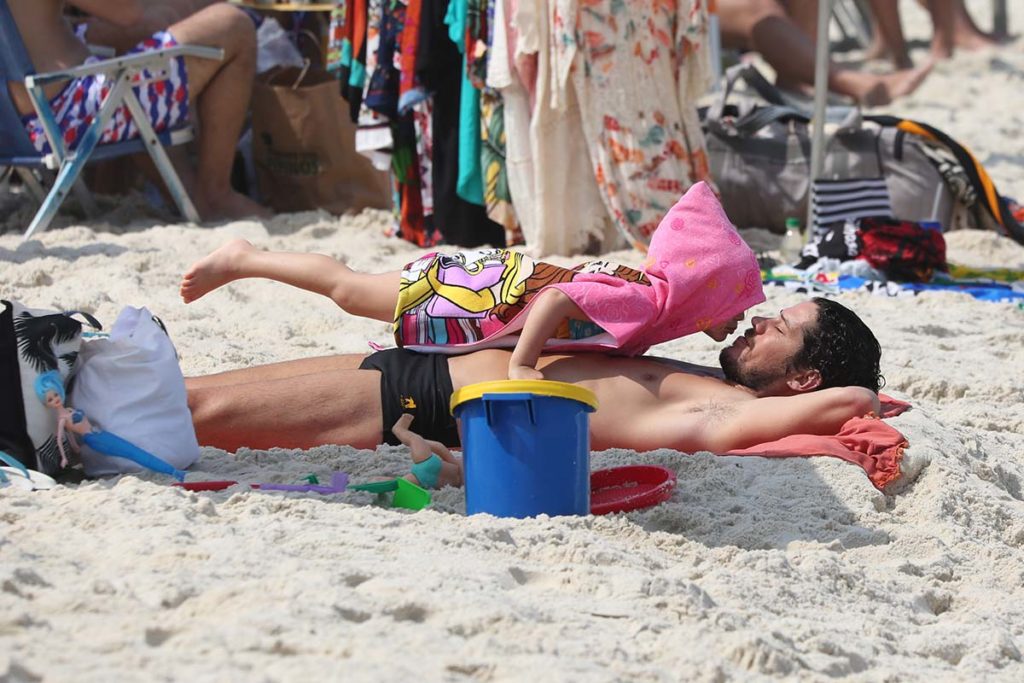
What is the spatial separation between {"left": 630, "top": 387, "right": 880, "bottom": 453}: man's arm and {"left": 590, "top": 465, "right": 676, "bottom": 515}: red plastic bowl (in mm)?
272

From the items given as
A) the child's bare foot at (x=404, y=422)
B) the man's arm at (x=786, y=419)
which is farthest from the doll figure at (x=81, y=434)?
the man's arm at (x=786, y=419)

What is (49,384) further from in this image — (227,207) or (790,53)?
(790,53)

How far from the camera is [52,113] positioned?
5.12 meters

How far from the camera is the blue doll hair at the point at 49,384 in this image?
8.00 feet

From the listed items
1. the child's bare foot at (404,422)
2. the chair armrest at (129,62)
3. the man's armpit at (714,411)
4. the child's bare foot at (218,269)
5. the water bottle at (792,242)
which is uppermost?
the chair armrest at (129,62)

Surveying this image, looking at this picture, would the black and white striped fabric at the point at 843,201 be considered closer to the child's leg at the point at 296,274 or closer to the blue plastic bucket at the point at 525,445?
the child's leg at the point at 296,274

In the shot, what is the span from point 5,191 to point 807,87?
4.75 meters

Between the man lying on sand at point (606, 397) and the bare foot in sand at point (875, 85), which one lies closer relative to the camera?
the man lying on sand at point (606, 397)

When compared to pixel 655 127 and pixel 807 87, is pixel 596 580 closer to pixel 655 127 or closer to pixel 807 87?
pixel 655 127

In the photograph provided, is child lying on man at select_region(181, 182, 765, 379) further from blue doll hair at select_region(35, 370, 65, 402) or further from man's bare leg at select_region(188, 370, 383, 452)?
blue doll hair at select_region(35, 370, 65, 402)

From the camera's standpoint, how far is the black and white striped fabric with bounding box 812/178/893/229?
5.46m

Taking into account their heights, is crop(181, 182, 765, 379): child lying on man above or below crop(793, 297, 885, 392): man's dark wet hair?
above

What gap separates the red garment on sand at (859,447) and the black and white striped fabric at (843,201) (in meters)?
2.64

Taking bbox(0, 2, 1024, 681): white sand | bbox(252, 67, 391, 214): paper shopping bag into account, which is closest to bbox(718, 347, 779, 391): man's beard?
bbox(0, 2, 1024, 681): white sand
